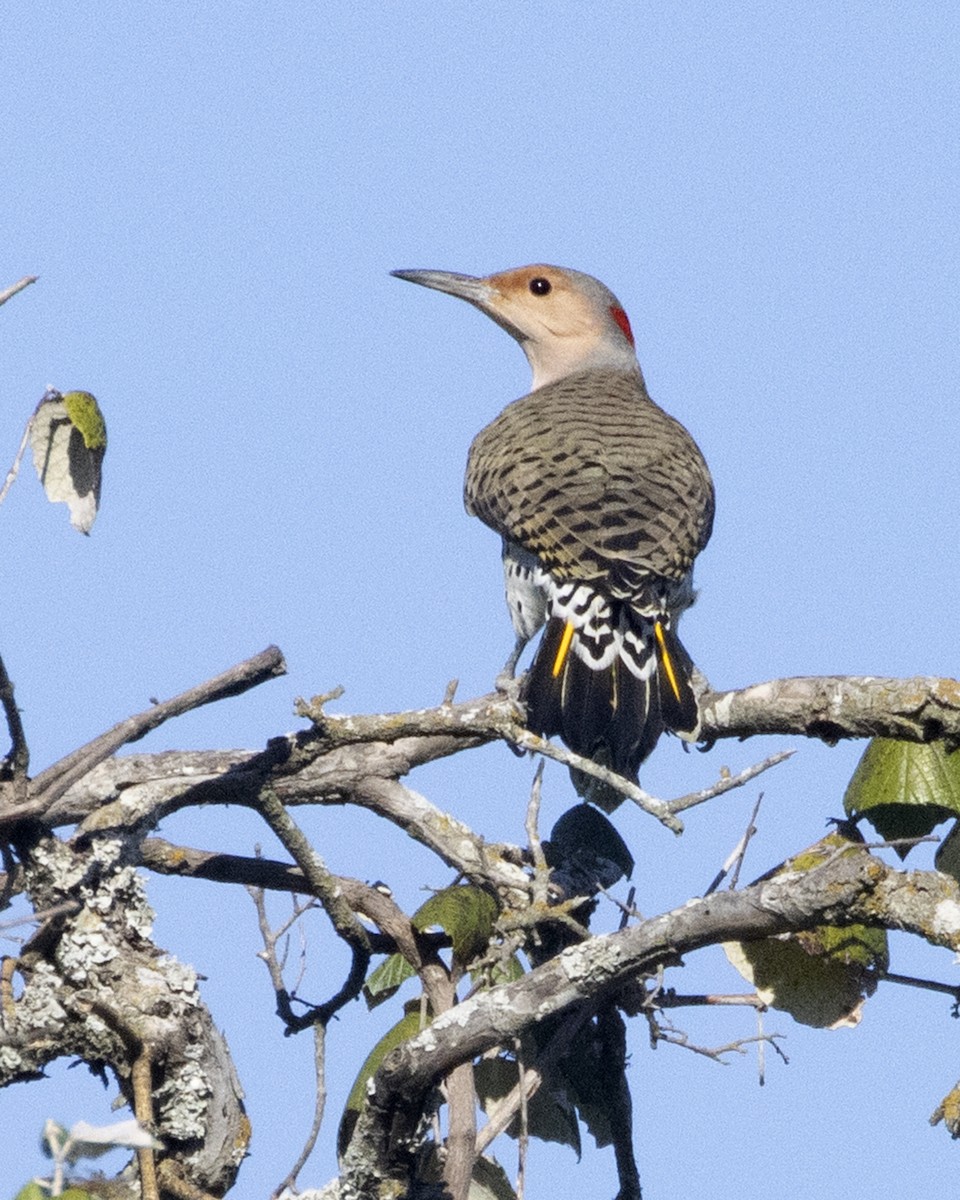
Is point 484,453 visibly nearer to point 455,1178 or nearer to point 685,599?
point 685,599

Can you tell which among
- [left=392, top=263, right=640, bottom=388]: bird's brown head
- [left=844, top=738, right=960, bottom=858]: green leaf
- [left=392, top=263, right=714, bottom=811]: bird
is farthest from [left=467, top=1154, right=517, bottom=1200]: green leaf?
[left=392, top=263, right=640, bottom=388]: bird's brown head

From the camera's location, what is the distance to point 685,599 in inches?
215

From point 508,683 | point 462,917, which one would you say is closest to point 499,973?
point 462,917

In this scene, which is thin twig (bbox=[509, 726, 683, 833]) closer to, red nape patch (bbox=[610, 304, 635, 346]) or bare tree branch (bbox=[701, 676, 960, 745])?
bare tree branch (bbox=[701, 676, 960, 745])

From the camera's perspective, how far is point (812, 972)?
3.41 metres

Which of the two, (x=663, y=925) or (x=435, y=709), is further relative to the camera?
(x=435, y=709)

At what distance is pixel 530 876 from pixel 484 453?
272 cm

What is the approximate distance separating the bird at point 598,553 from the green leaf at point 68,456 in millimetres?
1456

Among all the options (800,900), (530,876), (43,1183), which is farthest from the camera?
(530,876)

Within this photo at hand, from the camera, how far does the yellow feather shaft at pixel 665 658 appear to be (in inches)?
174

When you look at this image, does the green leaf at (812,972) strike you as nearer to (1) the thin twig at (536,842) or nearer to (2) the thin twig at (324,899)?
(1) the thin twig at (536,842)

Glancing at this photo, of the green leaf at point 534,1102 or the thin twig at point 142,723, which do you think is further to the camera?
the green leaf at point 534,1102

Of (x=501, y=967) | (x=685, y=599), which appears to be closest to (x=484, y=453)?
(x=685, y=599)

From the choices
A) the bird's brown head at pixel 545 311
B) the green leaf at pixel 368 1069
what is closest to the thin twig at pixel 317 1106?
the green leaf at pixel 368 1069
